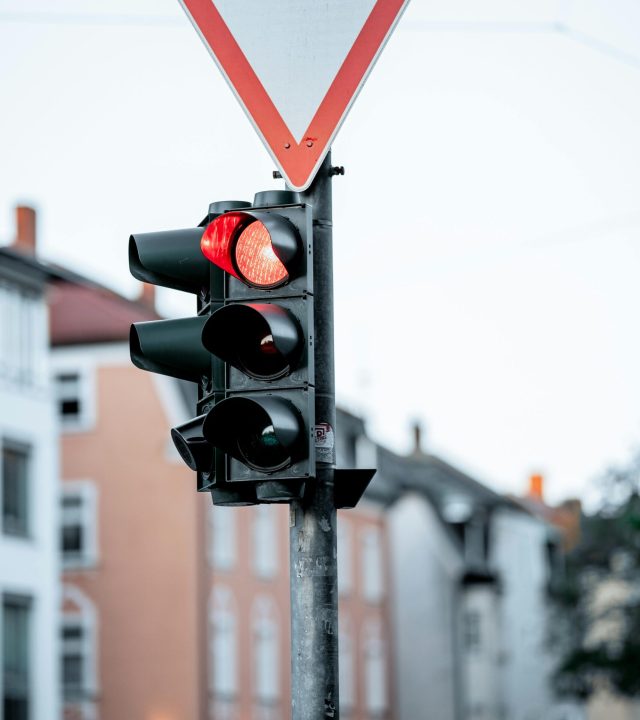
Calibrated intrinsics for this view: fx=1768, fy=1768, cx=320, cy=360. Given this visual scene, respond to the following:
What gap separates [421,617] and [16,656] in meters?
29.5

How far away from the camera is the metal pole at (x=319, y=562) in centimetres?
511

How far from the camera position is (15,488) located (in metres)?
36.7

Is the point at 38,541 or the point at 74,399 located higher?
the point at 74,399

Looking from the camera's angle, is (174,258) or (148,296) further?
(148,296)

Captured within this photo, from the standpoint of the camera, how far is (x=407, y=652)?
6359 cm

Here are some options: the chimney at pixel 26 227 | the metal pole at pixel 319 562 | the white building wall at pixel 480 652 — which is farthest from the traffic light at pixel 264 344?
the white building wall at pixel 480 652

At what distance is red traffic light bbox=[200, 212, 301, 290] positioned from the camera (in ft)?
16.8

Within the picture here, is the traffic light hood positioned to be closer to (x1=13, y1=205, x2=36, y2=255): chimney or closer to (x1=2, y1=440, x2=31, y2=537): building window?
(x1=2, y1=440, x2=31, y2=537): building window

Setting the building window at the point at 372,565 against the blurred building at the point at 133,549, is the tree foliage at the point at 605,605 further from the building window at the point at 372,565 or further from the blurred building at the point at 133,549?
the blurred building at the point at 133,549

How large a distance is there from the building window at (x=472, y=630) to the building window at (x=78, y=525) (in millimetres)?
25153

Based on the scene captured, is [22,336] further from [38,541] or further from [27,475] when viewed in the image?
[38,541]

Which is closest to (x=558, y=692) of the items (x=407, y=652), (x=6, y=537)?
(x=407, y=652)

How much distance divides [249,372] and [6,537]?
31.5 meters

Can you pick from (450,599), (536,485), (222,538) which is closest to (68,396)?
(222,538)
